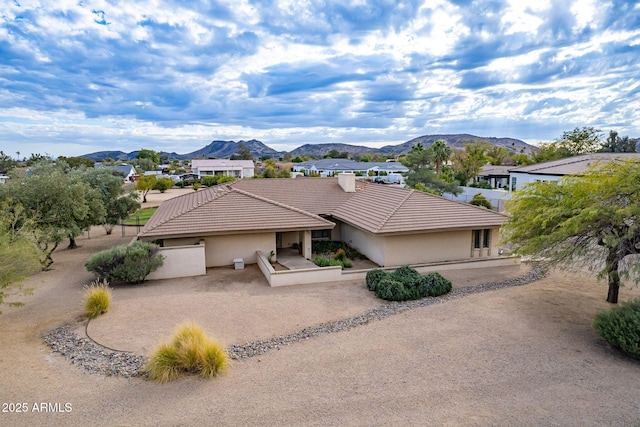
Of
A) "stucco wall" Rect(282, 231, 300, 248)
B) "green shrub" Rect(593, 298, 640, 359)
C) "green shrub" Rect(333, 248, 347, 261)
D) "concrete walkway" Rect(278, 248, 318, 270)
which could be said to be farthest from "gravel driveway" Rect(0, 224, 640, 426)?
"stucco wall" Rect(282, 231, 300, 248)

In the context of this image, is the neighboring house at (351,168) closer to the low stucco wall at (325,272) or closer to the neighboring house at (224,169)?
the neighboring house at (224,169)

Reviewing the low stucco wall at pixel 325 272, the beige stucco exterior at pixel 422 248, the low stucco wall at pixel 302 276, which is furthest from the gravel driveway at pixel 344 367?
the beige stucco exterior at pixel 422 248

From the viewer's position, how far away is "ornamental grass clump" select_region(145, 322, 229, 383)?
980 cm

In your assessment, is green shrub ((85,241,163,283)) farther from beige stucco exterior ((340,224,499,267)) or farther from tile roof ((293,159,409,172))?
tile roof ((293,159,409,172))

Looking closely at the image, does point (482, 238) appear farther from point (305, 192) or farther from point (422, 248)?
point (305, 192)

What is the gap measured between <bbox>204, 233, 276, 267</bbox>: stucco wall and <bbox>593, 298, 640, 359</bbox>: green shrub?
15.0 metres

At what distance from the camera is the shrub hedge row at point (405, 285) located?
16109 mm

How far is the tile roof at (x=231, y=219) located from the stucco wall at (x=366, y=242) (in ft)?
8.27

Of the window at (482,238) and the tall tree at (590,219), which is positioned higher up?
the tall tree at (590,219)

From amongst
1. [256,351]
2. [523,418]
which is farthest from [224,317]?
[523,418]

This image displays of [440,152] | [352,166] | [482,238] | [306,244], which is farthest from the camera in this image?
[352,166]

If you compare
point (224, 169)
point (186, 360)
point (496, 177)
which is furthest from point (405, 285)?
point (224, 169)

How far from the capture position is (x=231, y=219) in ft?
70.3

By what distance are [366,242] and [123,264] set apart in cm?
1243
